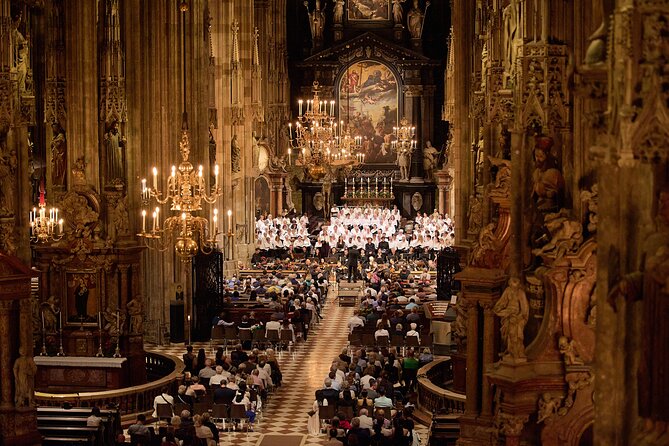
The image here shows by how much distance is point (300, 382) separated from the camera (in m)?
28.8

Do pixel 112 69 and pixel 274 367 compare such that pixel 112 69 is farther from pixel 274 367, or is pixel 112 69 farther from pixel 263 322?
pixel 263 322

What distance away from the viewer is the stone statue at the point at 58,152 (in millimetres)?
27406

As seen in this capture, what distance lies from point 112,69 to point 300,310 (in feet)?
36.5

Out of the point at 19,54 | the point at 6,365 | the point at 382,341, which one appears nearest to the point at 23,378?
the point at 6,365

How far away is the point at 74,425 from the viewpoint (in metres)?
20.3

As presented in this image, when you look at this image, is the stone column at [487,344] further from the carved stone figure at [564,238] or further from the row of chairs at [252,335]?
the row of chairs at [252,335]

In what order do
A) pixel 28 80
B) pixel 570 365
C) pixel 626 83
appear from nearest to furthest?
pixel 626 83 → pixel 570 365 → pixel 28 80

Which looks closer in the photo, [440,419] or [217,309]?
[440,419]

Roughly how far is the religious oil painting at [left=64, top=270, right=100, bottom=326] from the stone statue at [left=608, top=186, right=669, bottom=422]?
2041 centimetres

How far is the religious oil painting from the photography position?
87.5ft

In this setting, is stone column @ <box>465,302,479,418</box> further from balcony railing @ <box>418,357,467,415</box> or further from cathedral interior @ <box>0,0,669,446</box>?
balcony railing @ <box>418,357,467,415</box>

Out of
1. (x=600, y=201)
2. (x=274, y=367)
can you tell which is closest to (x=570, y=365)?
(x=600, y=201)

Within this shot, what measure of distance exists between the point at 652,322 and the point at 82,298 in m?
20.8

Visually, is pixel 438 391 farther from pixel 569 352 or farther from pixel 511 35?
pixel 569 352
